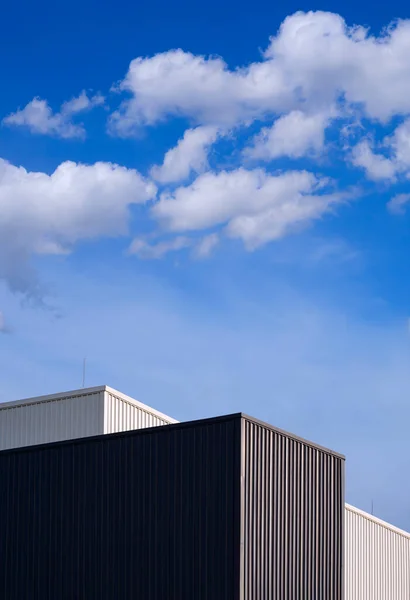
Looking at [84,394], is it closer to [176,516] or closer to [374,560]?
[176,516]

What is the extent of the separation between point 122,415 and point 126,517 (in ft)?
26.5

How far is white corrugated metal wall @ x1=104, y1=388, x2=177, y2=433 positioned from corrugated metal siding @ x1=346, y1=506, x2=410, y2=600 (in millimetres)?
9536

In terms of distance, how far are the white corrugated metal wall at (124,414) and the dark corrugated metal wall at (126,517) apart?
5.53 meters

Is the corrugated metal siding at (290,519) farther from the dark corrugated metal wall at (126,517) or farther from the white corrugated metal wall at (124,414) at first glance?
the white corrugated metal wall at (124,414)

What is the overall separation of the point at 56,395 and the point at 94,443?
25.7 ft

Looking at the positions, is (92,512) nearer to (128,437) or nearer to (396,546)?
(128,437)

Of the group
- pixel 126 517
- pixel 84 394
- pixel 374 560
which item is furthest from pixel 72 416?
pixel 374 560

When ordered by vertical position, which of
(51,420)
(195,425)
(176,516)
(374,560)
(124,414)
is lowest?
(176,516)

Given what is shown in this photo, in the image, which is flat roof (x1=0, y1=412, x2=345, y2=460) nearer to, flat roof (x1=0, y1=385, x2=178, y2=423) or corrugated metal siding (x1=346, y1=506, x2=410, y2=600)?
flat roof (x1=0, y1=385, x2=178, y2=423)

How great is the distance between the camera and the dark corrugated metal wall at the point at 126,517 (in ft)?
78.7

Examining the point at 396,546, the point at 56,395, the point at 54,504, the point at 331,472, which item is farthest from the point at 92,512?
the point at 396,546

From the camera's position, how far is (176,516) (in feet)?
80.4

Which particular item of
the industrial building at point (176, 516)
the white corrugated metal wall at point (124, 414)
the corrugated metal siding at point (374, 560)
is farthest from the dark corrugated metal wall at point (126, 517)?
the corrugated metal siding at point (374, 560)

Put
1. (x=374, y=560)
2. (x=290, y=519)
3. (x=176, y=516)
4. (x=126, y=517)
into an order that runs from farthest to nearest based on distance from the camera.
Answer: (x=374, y=560) < (x=290, y=519) < (x=126, y=517) < (x=176, y=516)
